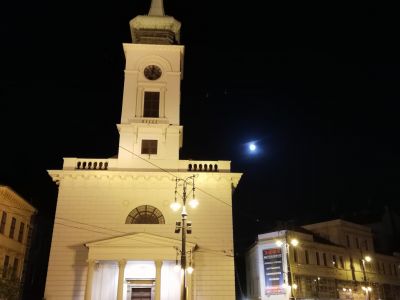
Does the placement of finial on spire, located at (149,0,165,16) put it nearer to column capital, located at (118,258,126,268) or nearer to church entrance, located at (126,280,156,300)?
column capital, located at (118,258,126,268)

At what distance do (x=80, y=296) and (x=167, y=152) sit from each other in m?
9.41

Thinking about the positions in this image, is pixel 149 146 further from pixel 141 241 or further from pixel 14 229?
pixel 14 229

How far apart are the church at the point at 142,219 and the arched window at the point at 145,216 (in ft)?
0.18

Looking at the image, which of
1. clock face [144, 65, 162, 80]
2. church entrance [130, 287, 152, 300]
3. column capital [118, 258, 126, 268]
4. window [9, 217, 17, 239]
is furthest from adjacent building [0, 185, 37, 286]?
clock face [144, 65, 162, 80]

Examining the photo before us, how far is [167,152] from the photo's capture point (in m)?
25.6

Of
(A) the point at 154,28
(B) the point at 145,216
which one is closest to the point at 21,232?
(B) the point at 145,216

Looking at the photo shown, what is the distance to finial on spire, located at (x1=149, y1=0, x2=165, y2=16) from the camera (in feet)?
99.1

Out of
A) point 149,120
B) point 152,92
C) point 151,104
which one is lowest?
point 149,120

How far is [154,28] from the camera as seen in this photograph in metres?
29.3

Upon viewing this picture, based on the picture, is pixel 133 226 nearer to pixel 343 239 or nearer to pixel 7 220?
pixel 7 220

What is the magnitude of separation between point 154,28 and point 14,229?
16848mm

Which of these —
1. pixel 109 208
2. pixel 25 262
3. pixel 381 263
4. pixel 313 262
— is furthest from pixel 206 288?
pixel 381 263

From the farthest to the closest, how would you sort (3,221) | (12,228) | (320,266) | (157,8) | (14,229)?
(320,266)
(157,8)
(14,229)
(12,228)
(3,221)

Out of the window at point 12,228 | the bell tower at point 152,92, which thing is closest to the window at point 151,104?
the bell tower at point 152,92
